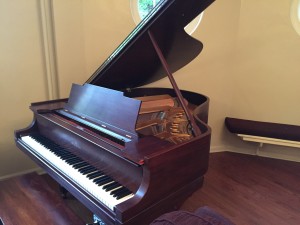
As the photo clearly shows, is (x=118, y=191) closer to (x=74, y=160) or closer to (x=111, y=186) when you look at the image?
(x=111, y=186)

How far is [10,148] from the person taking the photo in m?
2.61

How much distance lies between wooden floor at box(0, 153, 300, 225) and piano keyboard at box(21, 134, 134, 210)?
0.76 feet

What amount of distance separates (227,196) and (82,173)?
1673 millimetres

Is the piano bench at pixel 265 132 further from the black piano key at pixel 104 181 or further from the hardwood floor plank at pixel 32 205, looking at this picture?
the hardwood floor plank at pixel 32 205

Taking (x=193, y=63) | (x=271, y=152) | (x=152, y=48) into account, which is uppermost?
(x=152, y=48)

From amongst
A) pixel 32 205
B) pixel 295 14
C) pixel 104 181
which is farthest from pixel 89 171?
pixel 295 14

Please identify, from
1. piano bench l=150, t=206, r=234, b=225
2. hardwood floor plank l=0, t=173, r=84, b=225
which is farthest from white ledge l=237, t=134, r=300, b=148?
piano bench l=150, t=206, r=234, b=225

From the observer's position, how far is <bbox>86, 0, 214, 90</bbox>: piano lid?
4.97ft

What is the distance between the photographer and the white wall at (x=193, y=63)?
246 cm

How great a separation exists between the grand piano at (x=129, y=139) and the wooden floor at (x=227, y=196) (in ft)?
0.55

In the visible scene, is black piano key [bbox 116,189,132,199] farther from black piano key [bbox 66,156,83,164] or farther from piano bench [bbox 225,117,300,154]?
piano bench [bbox 225,117,300,154]

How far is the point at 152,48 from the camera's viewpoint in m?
1.86

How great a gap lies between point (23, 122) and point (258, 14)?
301 centimetres

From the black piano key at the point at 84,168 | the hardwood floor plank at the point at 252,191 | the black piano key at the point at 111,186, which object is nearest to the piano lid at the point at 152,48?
the black piano key at the point at 84,168
